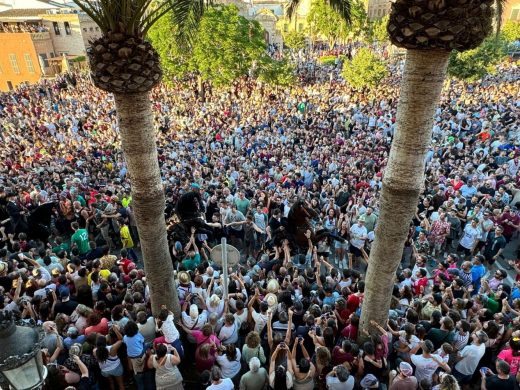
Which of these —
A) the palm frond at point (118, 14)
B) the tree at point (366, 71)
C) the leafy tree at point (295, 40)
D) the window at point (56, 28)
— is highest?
the window at point (56, 28)

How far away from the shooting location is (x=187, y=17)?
6.00m

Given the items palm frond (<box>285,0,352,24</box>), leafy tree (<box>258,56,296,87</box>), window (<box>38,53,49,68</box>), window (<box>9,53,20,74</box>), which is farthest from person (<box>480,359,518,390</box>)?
window (<box>9,53,20,74</box>)

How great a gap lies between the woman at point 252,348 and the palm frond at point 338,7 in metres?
4.62

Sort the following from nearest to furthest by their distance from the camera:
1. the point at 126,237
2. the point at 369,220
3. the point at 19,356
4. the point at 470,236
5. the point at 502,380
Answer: the point at 19,356, the point at 502,380, the point at 470,236, the point at 369,220, the point at 126,237

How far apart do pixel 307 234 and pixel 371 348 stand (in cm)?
392

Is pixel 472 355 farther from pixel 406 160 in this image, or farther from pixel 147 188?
pixel 147 188

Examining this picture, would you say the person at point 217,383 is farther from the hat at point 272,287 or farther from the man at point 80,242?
the man at point 80,242

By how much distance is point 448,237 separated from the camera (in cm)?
1027

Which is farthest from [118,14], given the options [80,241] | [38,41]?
[38,41]

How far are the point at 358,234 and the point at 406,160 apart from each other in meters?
5.18

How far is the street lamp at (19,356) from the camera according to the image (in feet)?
9.01

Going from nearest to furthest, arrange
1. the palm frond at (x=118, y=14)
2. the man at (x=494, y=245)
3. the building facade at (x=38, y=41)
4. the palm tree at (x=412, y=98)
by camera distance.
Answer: the palm tree at (x=412, y=98) → the palm frond at (x=118, y=14) → the man at (x=494, y=245) → the building facade at (x=38, y=41)

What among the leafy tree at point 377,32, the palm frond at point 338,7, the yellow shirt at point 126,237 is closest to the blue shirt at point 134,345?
the yellow shirt at point 126,237

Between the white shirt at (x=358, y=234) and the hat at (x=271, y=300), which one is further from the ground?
the hat at (x=271, y=300)
